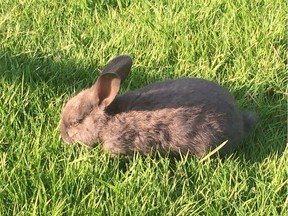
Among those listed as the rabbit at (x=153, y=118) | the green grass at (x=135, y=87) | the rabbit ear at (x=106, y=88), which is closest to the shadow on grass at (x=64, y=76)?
the green grass at (x=135, y=87)

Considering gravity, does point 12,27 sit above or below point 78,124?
above

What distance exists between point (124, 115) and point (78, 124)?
294 mm

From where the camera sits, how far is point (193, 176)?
10.7 ft

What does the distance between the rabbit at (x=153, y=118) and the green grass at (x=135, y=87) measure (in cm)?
9

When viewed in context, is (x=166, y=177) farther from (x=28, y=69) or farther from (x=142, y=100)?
(x=28, y=69)

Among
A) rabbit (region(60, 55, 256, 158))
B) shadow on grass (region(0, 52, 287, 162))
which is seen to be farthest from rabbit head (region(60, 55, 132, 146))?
shadow on grass (region(0, 52, 287, 162))

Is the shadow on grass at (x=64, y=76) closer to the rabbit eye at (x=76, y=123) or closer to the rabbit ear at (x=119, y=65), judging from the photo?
the rabbit eye at (x=76, y=123)

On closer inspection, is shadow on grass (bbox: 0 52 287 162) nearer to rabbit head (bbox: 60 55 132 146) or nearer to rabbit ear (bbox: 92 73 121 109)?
rabbit head (bbox: 60 55 132 146)

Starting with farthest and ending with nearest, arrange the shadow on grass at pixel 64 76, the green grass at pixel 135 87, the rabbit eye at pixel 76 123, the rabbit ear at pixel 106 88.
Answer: the shadow on grass at pixel 64 76 < the rabbit eye at pixel 76 123 < the rabbit ear at pixel 106 88 < the green grass at pixel 135 87

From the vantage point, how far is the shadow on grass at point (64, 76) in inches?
146

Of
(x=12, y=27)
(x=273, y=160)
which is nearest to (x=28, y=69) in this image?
(x=12, y=27)

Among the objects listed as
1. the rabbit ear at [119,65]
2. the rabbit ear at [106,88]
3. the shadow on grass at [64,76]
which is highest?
the rabbit ear at [119,65]

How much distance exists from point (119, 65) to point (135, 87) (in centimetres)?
57

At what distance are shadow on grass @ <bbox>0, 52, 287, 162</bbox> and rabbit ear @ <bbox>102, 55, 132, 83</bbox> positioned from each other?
48cm
